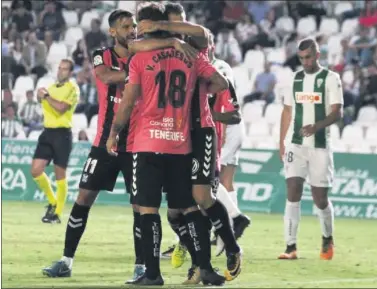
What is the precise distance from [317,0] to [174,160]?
2063cm

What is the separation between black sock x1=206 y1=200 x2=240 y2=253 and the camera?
35.3 feet

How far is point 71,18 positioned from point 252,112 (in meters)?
7.75

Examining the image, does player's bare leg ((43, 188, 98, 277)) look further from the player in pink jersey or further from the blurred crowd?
the blurred crowd

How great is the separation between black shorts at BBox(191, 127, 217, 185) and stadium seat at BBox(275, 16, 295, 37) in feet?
63.5

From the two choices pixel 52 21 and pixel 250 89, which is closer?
pixel 250 89

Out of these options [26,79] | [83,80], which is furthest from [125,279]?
[26,79]

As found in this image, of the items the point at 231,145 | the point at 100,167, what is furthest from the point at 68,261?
the point at 231,145

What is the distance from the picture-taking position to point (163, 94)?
1038 centimetres

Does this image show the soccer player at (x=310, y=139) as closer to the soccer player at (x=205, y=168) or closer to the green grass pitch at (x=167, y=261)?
the green grass pitch at (x=167, y=261)

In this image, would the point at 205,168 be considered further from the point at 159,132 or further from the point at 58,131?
the point at 58,131

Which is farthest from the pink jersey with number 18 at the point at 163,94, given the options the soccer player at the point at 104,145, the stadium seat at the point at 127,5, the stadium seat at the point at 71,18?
the stadium seat at the point at 71,18

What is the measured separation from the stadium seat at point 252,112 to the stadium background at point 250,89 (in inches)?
0.8

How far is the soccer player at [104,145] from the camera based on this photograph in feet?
37.7

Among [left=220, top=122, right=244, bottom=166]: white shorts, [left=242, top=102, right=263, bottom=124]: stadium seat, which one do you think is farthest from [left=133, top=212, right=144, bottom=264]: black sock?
[left=242, top=102, right=263, bottom=124]: stadium seat
